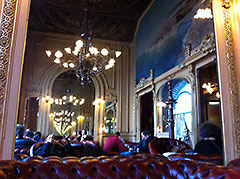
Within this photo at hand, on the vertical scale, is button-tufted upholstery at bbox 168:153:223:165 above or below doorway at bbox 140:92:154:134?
below

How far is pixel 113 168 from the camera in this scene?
1.85 metres

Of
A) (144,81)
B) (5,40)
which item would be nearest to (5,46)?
(5,40)

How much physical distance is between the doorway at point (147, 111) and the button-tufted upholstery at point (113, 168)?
27.4 ft

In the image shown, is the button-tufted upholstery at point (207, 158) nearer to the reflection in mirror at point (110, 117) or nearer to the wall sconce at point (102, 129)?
the wall sconce at point (102, 129)

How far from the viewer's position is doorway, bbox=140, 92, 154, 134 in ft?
33.8

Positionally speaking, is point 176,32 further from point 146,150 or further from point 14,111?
point 14,111

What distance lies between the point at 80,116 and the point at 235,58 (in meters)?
14.6

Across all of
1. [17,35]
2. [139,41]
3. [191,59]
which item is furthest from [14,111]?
[139,41]

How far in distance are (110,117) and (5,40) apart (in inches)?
361

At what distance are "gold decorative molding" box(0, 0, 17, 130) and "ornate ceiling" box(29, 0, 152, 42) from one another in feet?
23.8

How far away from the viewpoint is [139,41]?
10875 mm

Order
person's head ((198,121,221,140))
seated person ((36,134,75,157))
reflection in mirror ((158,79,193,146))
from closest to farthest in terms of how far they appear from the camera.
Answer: seated person ((36,134,75,157))
person's head ((198,121,221,140))
reflection in mirror ((158,79,193,146))

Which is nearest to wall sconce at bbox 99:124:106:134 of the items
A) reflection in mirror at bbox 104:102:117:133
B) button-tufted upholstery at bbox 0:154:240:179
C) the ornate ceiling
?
reflection in mirror at bbox 104:102:117:133

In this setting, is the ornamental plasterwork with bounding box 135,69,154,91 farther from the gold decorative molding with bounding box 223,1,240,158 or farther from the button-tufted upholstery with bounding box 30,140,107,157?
the gold decorative molding with bounding box 223,1,240,158
